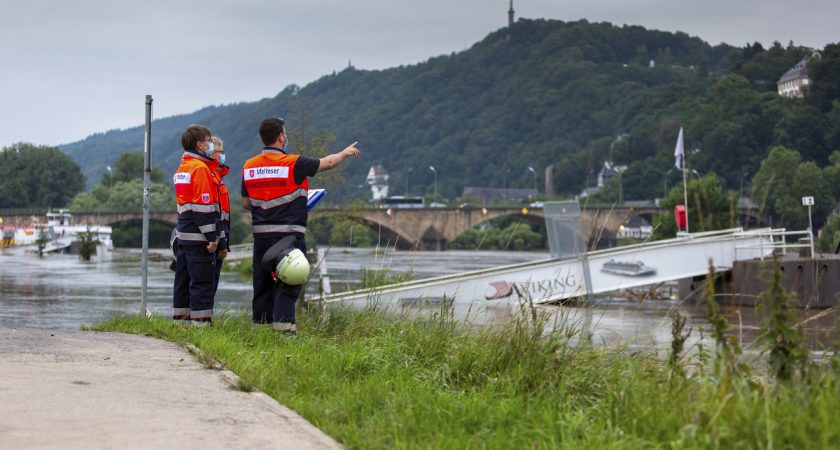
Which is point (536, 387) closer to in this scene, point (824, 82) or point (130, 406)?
point (130, 406)

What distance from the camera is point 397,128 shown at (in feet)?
583

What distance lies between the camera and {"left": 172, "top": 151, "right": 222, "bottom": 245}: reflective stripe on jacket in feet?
28.4

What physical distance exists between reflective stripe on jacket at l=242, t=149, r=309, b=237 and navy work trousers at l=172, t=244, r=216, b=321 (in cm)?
69

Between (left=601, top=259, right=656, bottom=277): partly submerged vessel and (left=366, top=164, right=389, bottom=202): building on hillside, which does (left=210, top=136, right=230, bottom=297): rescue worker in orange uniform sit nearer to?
(left=601, top=259, right=656, bottom=277): partly submerged vessel

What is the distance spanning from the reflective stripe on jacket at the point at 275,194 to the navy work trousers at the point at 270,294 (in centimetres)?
8

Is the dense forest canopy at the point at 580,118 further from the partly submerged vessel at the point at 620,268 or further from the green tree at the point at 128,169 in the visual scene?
the partly submerged vessel at the point at 620,268

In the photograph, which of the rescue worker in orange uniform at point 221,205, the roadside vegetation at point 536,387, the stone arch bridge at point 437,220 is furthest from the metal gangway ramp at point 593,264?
the stone arch bridge at point 437,220

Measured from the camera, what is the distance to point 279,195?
26.8 feet

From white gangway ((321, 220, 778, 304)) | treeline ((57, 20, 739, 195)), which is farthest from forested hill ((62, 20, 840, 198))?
white gangway ((321, 220, 778, 304))

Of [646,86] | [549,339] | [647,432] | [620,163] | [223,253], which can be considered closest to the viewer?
[647,432]

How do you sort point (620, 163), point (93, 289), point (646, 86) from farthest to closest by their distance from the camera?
point (646, 86) → point (620, 163) → point (93, 289)

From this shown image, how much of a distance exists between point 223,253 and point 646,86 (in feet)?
533

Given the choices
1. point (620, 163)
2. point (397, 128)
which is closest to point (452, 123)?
point (397, 128)

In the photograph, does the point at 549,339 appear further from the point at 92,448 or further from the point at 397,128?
the point at 397,128
